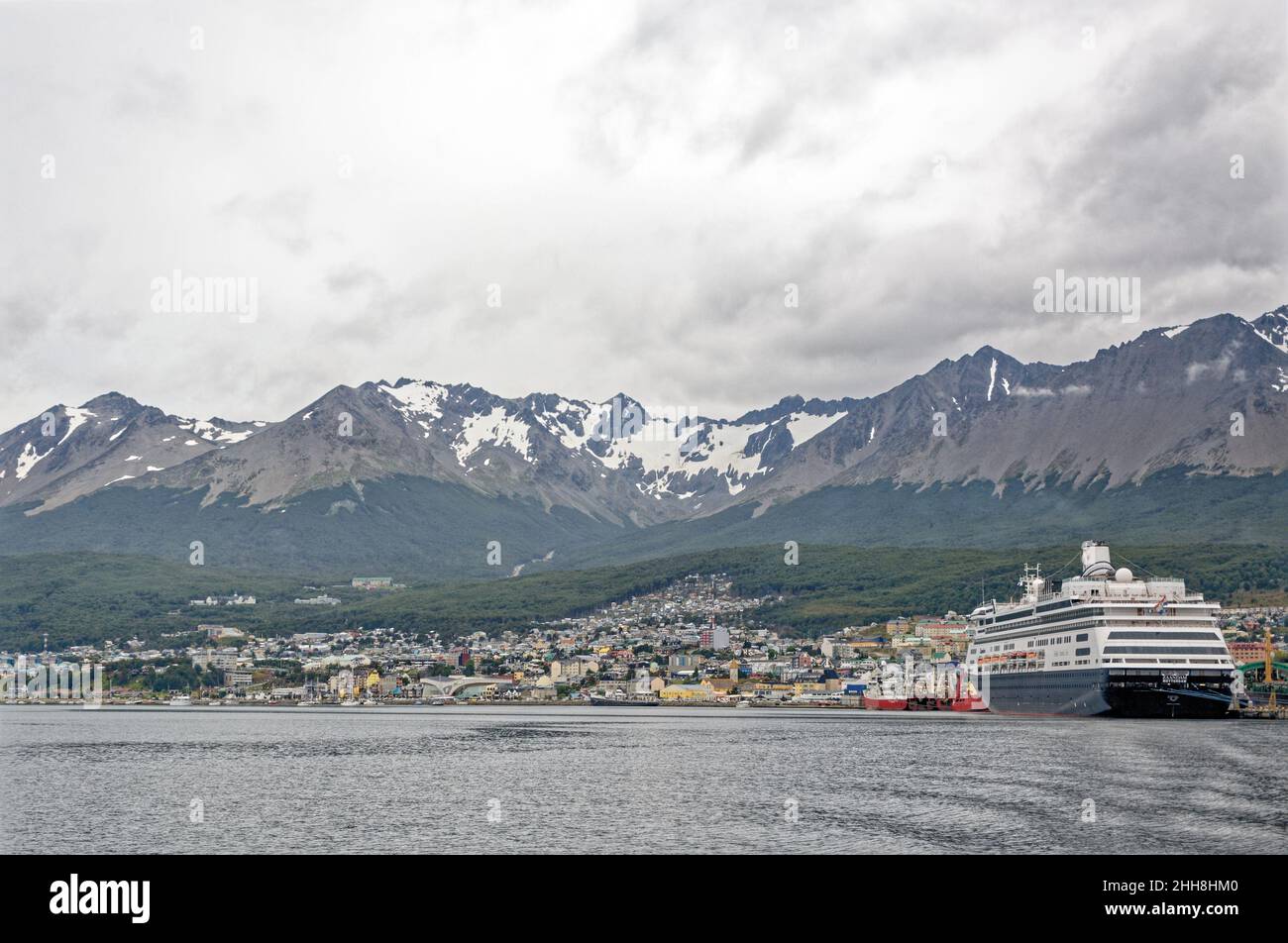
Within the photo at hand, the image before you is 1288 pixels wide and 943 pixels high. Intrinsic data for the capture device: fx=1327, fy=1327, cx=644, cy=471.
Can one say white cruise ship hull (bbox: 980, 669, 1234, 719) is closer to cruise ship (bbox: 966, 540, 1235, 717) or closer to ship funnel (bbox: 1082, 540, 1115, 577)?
cruise ship (bbox: 966, 540, 1235, 717)

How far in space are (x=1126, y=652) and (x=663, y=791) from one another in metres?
75.6

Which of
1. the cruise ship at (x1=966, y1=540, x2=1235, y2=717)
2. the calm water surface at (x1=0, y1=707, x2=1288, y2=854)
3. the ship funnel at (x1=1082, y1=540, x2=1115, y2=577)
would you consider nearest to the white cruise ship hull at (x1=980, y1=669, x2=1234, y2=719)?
the cruise ship at (x1=966, y1=540, x2=1235, y2=717)

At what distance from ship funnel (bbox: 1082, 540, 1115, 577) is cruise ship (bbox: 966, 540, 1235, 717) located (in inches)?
5.6

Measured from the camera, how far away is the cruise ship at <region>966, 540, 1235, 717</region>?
425ft

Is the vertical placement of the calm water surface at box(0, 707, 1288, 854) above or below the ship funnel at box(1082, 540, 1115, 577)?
below

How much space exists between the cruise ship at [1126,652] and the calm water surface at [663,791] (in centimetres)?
427

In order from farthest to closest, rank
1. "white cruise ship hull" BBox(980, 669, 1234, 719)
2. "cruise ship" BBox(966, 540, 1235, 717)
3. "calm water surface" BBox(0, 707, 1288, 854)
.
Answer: "cruise ship" BBox(966, 540, 1235, 717)
"white cruise ship hull" BBox(980, 669, 1234, 719)
"calm water surface" BBox(0, 707, 1288, 854)

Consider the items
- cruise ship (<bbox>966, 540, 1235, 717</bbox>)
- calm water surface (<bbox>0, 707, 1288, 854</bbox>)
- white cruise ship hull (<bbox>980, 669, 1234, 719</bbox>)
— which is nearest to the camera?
calm water surface (<bbox>0, 707, 1288, 854</bbox>)

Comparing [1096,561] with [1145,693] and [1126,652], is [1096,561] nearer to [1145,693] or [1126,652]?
[1126,652]

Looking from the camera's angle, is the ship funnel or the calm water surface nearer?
the calm water surface
